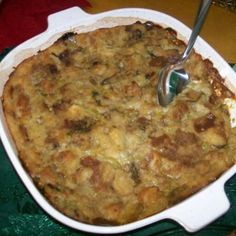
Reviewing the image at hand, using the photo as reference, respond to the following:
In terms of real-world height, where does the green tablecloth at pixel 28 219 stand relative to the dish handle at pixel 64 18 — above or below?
below

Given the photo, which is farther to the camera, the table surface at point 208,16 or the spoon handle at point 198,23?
the table surface at point 208,16

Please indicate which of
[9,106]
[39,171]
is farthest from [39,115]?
[39,171]

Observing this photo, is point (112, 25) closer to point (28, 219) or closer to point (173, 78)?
point (173, 78)

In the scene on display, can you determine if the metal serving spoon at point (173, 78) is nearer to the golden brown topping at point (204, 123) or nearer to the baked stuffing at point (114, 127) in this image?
the baked stuffing at point (114, 127)

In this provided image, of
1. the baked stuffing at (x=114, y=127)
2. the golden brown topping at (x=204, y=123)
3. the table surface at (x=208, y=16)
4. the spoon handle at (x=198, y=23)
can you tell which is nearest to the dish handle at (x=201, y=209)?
the baked stuffing at (x=114, y=127)

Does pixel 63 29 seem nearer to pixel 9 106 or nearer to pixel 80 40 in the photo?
pixel 80 40

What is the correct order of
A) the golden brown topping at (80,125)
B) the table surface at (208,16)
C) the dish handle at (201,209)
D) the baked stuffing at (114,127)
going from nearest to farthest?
the dish handle at (201,209)
the baked stuffing at (114,127)
the golden brown topping at (80,125)
the table surface at (208,16)

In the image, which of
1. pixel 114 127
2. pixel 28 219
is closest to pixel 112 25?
pixel 114 127

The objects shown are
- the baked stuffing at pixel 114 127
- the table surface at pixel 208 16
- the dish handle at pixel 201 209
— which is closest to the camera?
the dish handle at pixel 201 209
